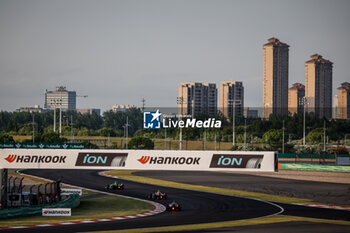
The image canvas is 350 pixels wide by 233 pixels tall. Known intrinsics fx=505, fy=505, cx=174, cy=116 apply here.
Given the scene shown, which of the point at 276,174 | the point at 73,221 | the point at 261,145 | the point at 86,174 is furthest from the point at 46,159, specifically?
the point at 261,145

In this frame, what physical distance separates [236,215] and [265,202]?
9.66m

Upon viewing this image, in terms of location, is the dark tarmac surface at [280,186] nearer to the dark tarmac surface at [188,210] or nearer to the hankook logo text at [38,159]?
the dark tarmac surface at [188,210]

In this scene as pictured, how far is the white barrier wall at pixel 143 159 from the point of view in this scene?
3653 centimetres

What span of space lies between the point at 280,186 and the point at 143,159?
30.4 metres

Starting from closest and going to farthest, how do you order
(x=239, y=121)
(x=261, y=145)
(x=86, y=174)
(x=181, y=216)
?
(x=181, y=216), (x=86, y=174), (x=261, y=145), (x=239, y=121)

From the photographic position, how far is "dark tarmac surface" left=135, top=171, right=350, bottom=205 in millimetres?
52406

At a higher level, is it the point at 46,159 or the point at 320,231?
the point at 46,159

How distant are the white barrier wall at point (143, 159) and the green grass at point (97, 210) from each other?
3735mm

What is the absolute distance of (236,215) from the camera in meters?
38.0

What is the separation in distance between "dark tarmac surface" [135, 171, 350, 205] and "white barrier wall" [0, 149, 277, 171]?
14.4m

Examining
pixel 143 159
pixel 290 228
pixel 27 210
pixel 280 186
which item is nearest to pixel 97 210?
pixel 27 210

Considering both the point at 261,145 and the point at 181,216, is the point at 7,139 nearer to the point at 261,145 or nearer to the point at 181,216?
the point at 261,145

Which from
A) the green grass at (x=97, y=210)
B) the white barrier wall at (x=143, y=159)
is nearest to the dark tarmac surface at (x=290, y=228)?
Answer: the white barrier wall at (x=143, y=159)

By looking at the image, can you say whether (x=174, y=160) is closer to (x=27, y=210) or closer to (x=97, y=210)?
(x=97, y=210)
